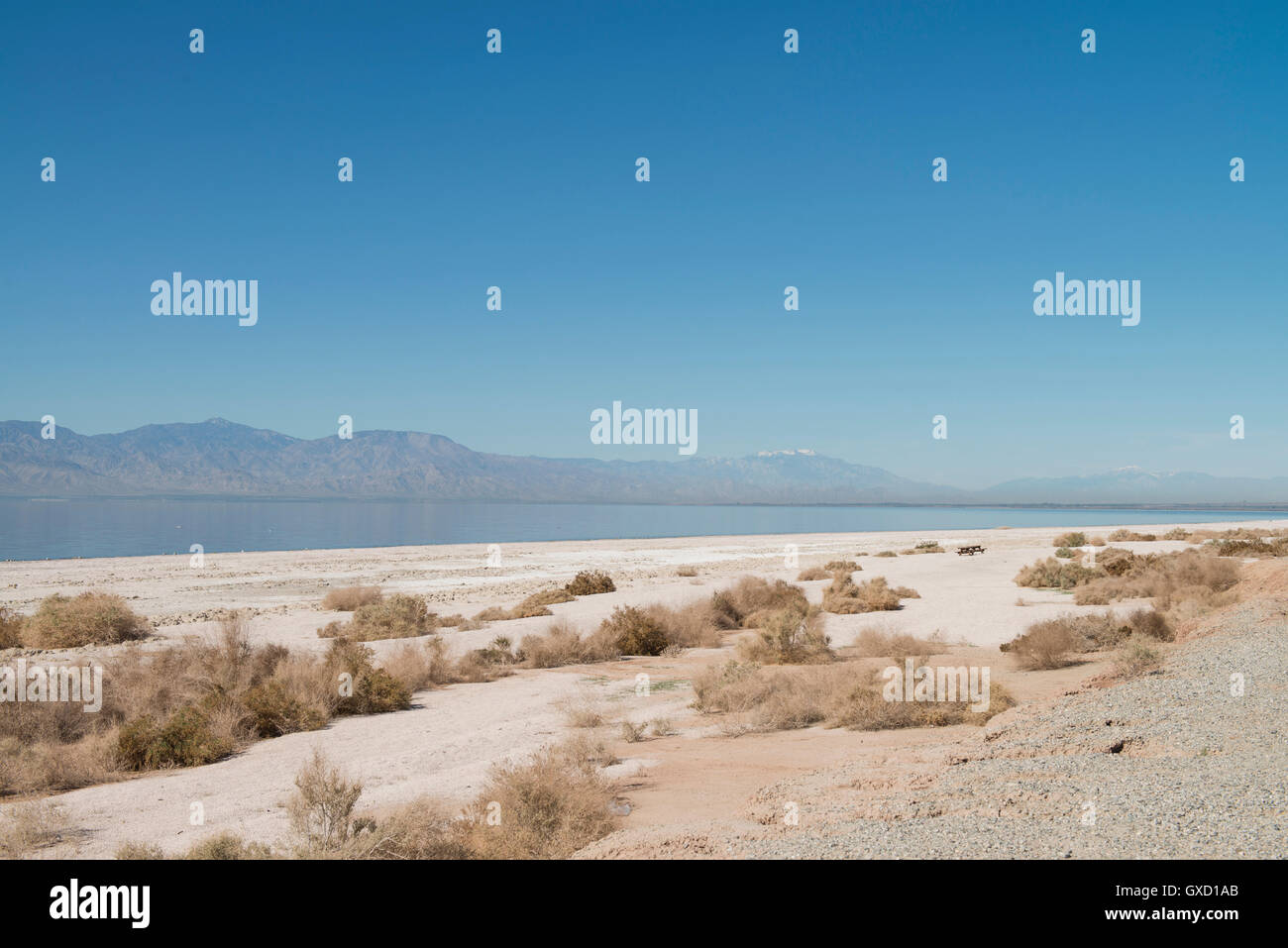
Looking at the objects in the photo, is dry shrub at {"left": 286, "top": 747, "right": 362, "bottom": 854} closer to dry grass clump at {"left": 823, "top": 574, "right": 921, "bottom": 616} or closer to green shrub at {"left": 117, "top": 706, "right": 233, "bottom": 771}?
green shrub at {"left": 117, "top": 706, "right": 233, "bottom": 771}

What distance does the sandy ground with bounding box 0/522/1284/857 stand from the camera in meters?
8.27

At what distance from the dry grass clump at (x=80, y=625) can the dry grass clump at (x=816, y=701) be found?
14318 millimetres

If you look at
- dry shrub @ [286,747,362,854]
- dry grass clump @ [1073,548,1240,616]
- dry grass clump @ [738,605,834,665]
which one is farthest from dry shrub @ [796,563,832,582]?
dry shrub @ [286,747,362,854]

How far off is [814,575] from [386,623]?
18.4 meters

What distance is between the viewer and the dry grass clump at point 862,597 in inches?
917

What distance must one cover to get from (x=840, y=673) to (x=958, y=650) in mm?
5307

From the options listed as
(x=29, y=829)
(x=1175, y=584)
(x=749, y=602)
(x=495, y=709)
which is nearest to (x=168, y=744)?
(x=29, y=829)

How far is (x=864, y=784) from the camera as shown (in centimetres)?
759

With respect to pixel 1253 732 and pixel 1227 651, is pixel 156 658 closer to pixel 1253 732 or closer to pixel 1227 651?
pixel 1253 732

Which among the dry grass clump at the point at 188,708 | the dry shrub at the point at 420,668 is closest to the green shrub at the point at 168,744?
the dry grass clump at the point at 188,708

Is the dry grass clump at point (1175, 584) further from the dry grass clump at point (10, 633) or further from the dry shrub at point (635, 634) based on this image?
the dry grass clump at point (10, 633)

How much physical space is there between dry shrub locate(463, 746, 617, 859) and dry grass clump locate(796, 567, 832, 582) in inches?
987

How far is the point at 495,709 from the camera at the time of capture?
13.1 meters
